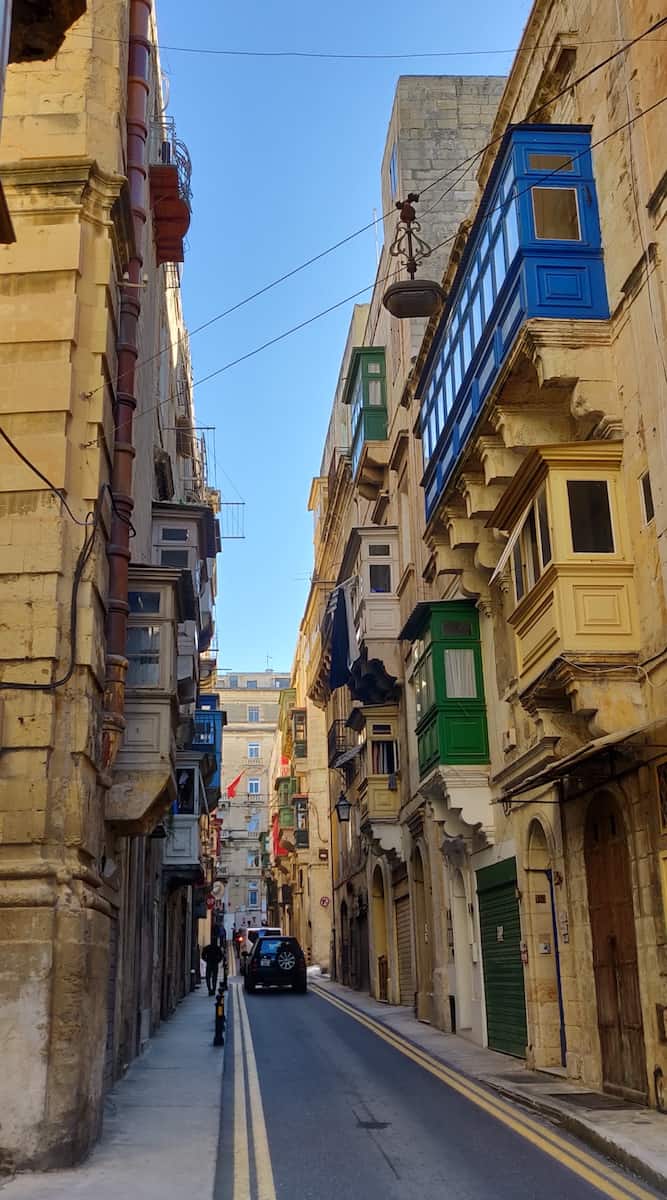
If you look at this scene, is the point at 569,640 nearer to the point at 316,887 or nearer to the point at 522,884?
the point at 522,884

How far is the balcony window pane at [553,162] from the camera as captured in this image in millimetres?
14523

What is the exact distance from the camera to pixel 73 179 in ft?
39.0

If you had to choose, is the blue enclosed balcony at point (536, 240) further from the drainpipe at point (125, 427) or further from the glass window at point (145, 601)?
the glass window at point (145, 601)

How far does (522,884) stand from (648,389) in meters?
8.19

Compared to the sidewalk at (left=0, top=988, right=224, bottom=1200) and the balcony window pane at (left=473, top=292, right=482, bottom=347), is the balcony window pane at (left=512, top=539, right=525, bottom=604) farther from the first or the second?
the sidewalk at (left=0, top=988, right=224, bottom=1200)

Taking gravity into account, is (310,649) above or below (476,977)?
above

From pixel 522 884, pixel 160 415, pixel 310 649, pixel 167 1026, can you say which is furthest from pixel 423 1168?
pixel 310 649

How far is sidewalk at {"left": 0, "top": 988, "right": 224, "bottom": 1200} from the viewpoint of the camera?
8.54 metres

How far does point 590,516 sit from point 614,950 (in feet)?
17.6

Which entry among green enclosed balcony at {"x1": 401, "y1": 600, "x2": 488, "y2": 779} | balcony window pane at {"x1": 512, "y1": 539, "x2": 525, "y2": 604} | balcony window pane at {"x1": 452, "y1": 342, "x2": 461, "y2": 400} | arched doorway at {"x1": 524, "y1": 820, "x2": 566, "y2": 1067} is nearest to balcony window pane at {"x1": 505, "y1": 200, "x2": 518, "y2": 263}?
balcony window pane at {"x1": 452, "y1": 342, "x2": 461, "y2": 400}

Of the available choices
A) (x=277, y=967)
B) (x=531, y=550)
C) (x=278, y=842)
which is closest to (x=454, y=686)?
(x=531, y=550)

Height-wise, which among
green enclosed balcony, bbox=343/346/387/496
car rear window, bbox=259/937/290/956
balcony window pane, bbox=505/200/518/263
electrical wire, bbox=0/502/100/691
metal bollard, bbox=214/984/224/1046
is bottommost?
metal bollard, bbox=214/984/224/1046

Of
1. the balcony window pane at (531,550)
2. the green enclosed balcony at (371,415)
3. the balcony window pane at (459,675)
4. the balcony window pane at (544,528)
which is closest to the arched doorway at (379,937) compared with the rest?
the green enclosed balcony at (371,415)

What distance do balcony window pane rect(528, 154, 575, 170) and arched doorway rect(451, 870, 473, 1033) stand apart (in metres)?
13.4
